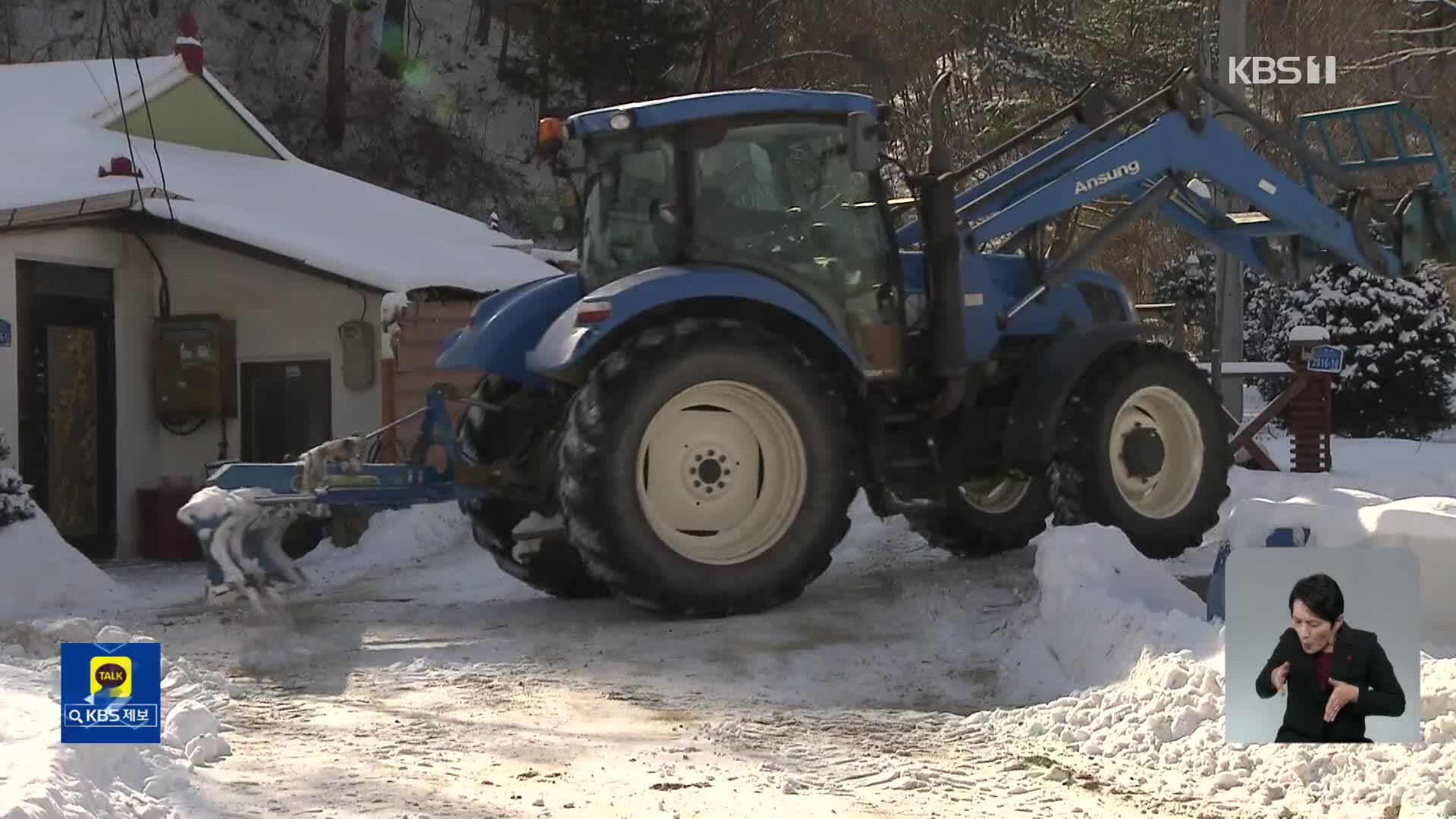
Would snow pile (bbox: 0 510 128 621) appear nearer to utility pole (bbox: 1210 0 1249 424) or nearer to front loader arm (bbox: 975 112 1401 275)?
front loader arm (bbox: 975 112 1401 275)

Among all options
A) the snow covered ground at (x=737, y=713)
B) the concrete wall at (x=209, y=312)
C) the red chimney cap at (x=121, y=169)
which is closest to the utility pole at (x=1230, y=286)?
the snow covered ground at (x=737, y=713)

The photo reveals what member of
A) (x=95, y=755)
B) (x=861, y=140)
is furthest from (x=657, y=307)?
(x=95, y=755)

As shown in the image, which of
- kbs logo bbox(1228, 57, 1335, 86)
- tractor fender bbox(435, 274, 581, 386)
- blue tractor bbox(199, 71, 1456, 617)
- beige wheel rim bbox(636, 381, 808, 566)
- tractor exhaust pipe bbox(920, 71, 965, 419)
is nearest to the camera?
blue tractor bbox(199, 71, 1456, 617)

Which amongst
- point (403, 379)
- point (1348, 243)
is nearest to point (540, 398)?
point (1348, 243)

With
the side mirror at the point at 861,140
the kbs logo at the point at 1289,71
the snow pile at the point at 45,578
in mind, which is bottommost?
the snow pile at the point at 45,578

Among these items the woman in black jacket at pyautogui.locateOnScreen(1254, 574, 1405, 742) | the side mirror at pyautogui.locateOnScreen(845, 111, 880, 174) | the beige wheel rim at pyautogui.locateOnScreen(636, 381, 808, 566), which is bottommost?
the woman in black jacket at pyautogui.locateOnScreen(1254, 574, 1405, 742)

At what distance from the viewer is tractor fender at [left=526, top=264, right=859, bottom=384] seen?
288 inches

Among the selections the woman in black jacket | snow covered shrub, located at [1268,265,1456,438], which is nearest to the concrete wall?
the woman in black jacket

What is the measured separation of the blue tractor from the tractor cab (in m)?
0.01

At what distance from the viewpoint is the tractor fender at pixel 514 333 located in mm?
8242

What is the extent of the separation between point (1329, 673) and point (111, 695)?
340 centimetres

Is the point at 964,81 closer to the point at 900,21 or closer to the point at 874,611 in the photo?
the point at 900,21

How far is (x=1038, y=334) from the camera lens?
9406mm

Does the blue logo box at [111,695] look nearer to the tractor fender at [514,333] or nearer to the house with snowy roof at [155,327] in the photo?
the tractor fender at [514,333]
